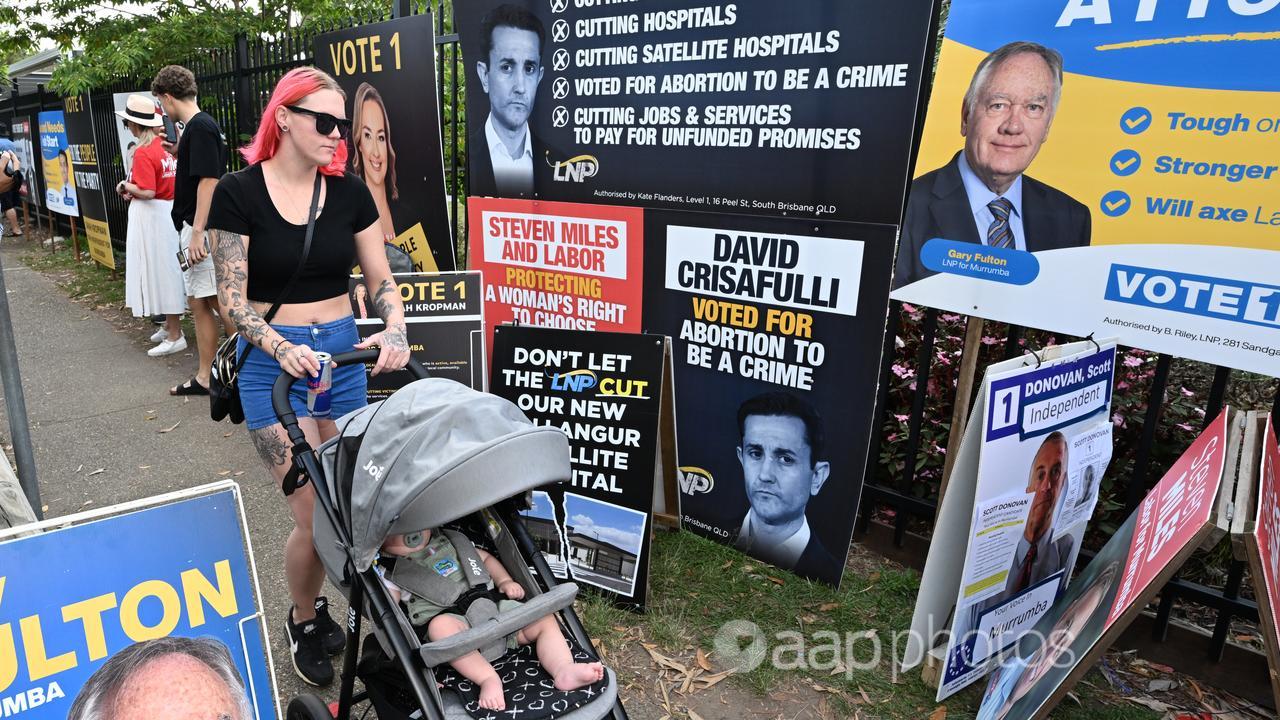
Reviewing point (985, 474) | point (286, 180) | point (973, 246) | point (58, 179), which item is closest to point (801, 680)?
point (985, 474)

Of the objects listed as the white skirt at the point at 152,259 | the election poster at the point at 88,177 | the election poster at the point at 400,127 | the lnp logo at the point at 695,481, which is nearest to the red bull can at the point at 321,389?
the lnp logo at the point at 695,481

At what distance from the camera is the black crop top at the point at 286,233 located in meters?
2.79

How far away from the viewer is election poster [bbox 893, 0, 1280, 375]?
2.64 m

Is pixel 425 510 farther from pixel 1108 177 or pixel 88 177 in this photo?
pixel 88 177

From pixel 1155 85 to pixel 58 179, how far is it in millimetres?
15203

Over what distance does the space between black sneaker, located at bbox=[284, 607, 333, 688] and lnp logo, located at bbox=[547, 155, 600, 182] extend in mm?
2838

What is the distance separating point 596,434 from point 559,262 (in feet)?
4.43

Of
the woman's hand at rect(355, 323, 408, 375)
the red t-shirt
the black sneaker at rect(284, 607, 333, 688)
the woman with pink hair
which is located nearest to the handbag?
the woman with pink hair

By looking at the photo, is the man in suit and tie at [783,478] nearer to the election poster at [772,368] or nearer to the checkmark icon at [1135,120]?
the election poster at [772,368]

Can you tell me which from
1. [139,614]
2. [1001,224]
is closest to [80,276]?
[139,614]

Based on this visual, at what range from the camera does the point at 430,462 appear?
2.11 m

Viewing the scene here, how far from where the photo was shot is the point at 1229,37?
2607 mm

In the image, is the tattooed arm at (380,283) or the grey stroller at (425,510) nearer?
the grey stroller at (425,510)

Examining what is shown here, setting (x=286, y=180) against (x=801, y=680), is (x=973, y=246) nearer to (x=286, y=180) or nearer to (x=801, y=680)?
(x=801, y=680)
